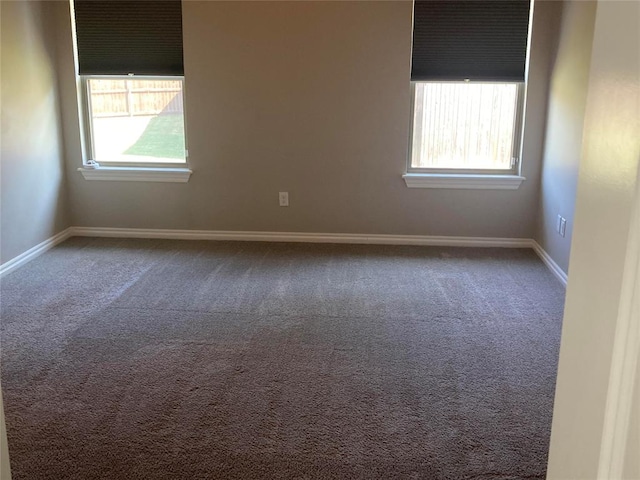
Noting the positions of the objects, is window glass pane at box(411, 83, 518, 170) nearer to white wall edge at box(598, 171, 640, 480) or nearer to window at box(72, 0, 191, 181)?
window at box(72, 0, 191, 181)

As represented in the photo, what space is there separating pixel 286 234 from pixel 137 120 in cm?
153

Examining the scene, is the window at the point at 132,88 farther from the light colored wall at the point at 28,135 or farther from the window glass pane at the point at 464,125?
Result: the window glass pane at the point at 464,125

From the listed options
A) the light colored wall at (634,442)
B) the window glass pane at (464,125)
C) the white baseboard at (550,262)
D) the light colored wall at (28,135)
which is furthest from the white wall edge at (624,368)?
the window glass pane at (464,125)

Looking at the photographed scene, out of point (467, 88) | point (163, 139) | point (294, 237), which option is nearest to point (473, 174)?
point (467, 88)

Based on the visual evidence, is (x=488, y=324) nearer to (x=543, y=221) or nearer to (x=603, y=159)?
(x=543, y=221)

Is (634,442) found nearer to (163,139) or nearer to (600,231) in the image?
(600,231)

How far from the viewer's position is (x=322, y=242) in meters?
4.97

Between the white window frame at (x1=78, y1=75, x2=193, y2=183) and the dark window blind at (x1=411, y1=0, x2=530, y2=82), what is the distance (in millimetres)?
1983

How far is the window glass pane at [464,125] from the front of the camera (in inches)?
185

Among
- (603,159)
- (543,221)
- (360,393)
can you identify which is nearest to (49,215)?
(360,393)

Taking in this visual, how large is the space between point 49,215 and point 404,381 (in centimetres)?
335

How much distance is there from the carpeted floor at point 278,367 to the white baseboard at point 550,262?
0.22 feet

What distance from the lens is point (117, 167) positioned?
16.5 ft

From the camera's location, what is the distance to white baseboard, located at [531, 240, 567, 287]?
4062mm
